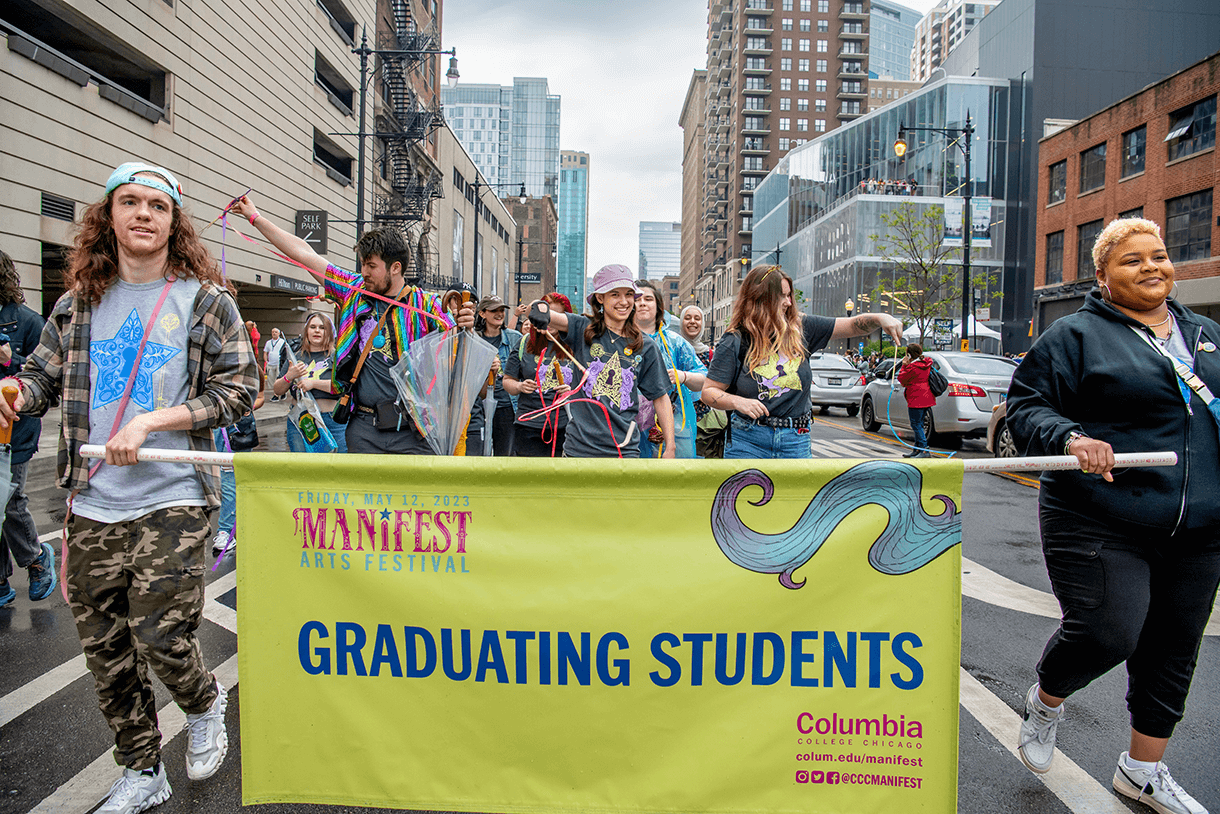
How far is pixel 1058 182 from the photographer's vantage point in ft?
116

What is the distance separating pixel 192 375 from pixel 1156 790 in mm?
3578

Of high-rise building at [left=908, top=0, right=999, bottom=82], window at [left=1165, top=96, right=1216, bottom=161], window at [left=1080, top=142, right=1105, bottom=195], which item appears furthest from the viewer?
high-rise building at [left=908, top=0, right=999, bottom=82]

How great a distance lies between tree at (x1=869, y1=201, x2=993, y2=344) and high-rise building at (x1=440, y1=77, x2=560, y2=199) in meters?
135

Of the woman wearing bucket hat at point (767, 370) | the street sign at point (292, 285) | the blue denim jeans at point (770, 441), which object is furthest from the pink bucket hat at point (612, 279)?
the street sign at point (292, 285)

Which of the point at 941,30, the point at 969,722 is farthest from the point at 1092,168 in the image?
the point at 941,30

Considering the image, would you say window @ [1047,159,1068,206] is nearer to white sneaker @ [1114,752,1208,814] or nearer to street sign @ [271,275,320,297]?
street sign @ [271,275,320,297]

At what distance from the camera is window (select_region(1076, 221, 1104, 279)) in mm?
32406

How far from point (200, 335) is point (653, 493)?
1692mm

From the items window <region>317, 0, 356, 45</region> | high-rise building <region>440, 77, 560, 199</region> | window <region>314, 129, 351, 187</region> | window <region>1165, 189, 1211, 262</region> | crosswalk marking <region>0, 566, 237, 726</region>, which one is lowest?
crosswalk marking <region>0, 566, 237, 726</region>

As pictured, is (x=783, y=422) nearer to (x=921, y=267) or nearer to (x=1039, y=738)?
(x=1039, y=738)

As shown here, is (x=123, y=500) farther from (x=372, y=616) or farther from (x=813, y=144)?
(x=813, y=144)

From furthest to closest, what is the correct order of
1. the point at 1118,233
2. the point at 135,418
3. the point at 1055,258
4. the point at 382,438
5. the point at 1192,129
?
the point at 1055,258 < the point at 1192,129 < the point at 382,438 < the point at 1118,233 < the point at 135,418

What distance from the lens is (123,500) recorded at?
8.44 ft

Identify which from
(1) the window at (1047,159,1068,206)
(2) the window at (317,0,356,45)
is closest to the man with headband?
(2) the window at (317,0,356,45)
